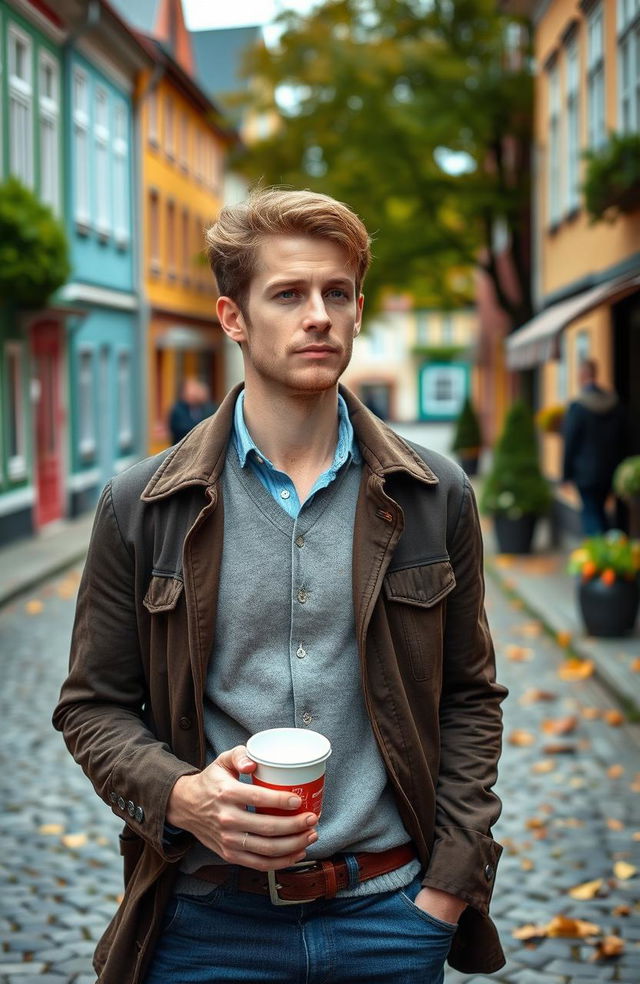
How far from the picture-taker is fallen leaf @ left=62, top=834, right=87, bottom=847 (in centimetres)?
572

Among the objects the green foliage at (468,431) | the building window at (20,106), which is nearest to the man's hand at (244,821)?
the building window at (20,106)

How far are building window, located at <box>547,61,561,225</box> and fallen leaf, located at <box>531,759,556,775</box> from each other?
13.4 meters

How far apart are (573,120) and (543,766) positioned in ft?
41.6

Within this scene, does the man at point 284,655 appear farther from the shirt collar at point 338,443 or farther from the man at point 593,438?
the man at point 593,438

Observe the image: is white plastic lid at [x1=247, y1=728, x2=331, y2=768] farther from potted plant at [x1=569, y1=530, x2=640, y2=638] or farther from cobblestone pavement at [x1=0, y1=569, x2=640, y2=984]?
potted plant at [x1=569, y1=530, x2=640, y2=638]

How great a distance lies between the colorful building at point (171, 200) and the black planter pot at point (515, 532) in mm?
12533

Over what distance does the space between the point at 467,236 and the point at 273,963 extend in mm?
23212

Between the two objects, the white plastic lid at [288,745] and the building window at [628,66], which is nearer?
the white plastic lid at [288,745]

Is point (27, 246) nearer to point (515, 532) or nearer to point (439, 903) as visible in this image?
point (515, 532)

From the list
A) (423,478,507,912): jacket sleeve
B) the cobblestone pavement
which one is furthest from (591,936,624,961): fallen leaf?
(423,478,507,912): jacket sleeve

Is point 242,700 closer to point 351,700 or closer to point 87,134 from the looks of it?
point 351,700

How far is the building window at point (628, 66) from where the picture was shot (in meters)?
13.0

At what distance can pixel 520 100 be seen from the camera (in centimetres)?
2203

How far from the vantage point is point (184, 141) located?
106 feet
